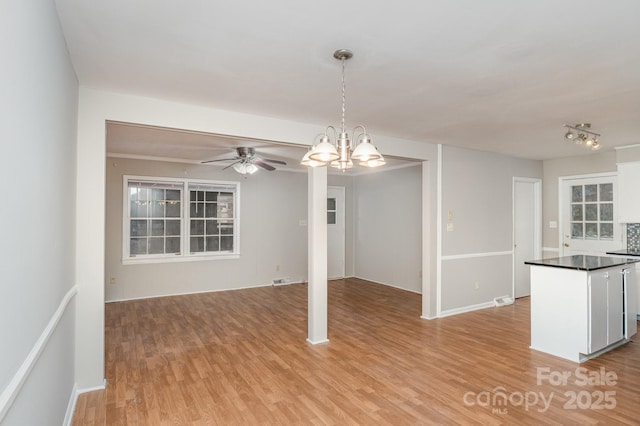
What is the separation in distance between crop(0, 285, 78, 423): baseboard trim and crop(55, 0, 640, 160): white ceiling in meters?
1.64

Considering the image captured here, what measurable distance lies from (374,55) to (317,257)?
7.97 feet

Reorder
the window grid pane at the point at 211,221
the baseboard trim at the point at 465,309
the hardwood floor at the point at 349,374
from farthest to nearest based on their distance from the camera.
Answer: the window grid pane at the point at 211,221, the baseboard trim at the point at 465,309, the hardwood floor at the point at 349,374

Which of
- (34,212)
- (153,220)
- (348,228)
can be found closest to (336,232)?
(348,228)

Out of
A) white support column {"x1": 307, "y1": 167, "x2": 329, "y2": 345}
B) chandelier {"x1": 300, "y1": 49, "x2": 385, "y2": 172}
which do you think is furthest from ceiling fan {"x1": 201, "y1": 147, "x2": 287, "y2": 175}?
chandelier {"x1": 300, "y1": 49, "x2": 385, "y2": 172}

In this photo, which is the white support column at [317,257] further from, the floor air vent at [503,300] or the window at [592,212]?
the window at [592,212]

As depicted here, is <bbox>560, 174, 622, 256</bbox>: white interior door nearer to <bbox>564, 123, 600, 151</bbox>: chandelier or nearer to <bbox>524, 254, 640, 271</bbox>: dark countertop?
<bbox>564, 123, 600, 151</bbox>: chandelier

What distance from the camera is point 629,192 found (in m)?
5.23

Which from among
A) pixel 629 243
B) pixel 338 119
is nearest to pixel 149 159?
pixel 338 119

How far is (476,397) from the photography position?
2.85m

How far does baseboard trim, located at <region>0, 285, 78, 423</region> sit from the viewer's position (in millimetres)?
1159

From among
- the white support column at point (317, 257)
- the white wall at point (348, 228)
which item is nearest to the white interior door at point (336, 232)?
the white wall at point (348, 228)

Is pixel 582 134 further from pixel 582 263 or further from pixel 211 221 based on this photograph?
pixel 211 221

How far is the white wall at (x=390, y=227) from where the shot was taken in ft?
22.3

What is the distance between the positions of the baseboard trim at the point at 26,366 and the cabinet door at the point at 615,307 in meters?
4.79
